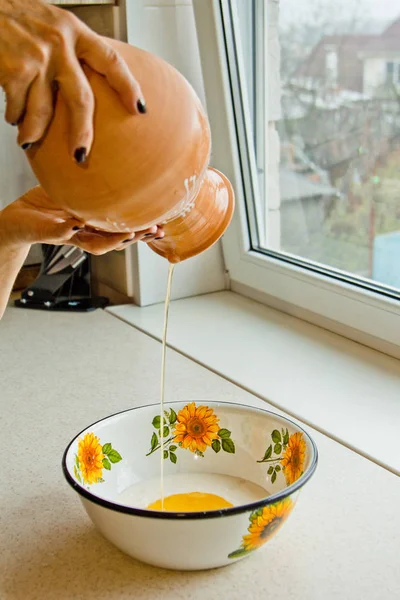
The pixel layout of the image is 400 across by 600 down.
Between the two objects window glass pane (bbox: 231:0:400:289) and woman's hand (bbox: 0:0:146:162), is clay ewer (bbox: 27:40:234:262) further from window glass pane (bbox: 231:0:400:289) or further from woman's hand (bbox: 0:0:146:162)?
window glass pane (bbox: 231:0:400:289)

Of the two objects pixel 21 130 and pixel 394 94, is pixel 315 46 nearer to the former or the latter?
pixel 394 94

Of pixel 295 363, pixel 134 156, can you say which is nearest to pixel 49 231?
pixel 134 156

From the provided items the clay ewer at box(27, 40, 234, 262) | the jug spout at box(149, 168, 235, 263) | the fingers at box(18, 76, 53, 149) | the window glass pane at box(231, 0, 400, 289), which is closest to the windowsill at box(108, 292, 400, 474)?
the window glass pane at box(231, 0, 400, 289)

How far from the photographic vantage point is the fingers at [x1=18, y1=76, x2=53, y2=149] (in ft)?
2.04

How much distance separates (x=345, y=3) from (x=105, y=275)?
29.4 inches

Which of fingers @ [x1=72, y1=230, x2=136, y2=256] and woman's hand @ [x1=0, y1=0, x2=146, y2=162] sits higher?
woman's hand @ [x1=0, y1=0, x2=146, y2=162]

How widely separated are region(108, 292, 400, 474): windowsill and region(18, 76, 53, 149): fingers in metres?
0.57

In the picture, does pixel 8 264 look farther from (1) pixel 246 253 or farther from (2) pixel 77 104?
(1) pixel 246 253

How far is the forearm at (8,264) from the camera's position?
99 centimetres

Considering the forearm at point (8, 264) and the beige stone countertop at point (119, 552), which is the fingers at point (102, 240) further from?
the beige stone countertop at point (119, 552)

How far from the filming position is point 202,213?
32.1 inches

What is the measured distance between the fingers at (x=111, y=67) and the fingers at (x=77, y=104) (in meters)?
0.01

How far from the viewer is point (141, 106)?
2.10ft

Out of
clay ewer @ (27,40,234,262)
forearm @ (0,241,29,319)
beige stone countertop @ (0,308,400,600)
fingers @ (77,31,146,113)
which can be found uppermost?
fingers @ (77,31,146,113)
